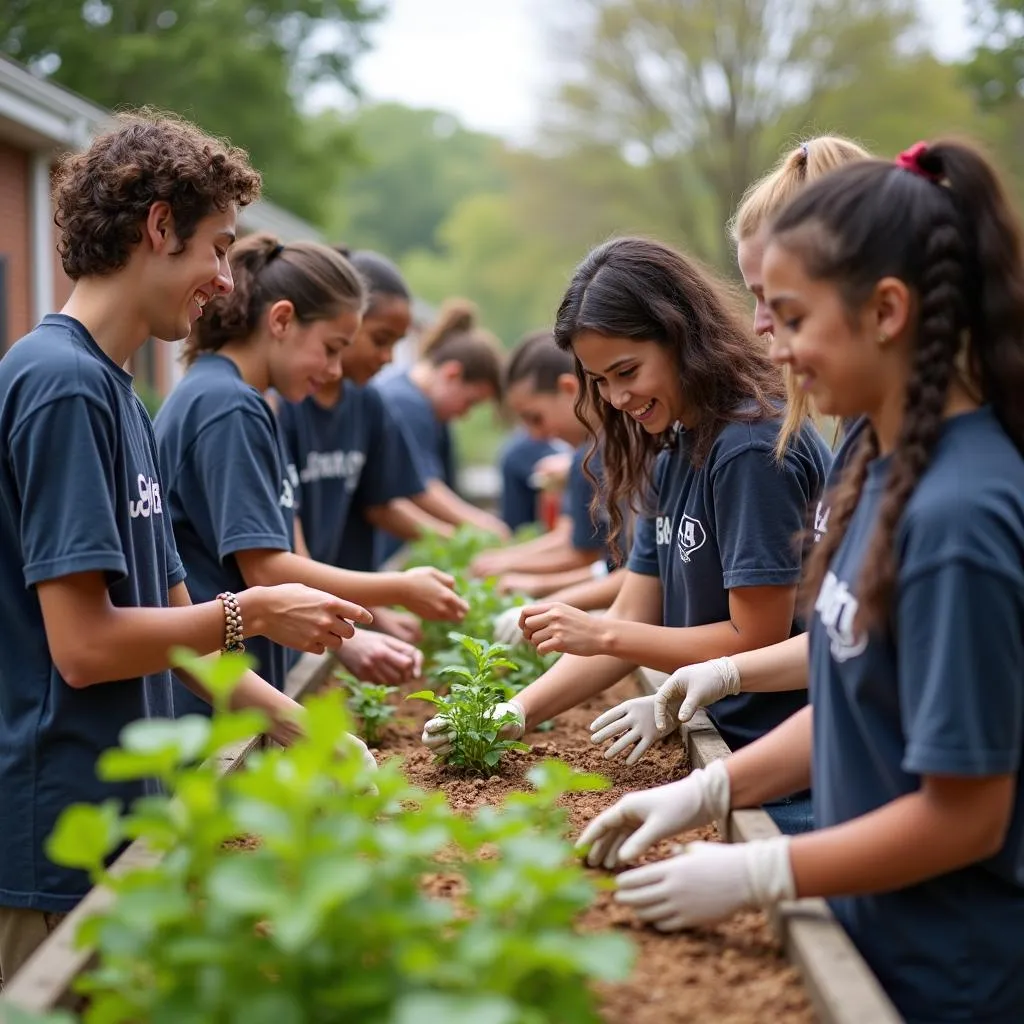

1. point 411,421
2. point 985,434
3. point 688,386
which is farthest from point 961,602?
point 411,421

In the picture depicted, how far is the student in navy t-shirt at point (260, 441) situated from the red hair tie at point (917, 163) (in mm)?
1977

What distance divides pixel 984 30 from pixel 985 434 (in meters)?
9.55

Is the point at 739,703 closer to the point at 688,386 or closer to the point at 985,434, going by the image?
the point at 688,386

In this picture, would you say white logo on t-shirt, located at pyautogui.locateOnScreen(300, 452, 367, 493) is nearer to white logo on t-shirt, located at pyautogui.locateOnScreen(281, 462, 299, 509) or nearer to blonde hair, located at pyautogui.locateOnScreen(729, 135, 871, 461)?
white logo on t-shirt, located at pyautogui.locateOnScreen(281, 462, 299, 509)

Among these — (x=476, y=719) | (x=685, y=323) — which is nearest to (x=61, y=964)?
(x=476, y=719)

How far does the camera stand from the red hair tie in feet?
6.75

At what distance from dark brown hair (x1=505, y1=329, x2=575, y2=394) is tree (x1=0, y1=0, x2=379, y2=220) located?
8302 mm

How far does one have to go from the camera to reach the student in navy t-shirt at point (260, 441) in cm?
346

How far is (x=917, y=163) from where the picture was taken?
82.2 inches

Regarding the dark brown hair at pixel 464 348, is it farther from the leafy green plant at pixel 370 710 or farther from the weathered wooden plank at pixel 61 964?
the weathered wooden plank at pixel 61 964

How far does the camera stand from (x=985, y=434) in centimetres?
192

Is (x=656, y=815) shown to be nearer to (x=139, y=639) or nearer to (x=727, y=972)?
(x=727, y=972)

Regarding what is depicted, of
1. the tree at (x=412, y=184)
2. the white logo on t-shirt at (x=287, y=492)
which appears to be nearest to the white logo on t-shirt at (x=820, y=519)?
the white logo on t-shirt at (x=287, y=492)

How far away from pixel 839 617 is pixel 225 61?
64.2 feet
